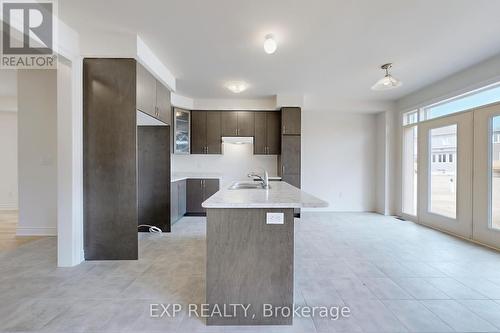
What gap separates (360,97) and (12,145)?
822 cm

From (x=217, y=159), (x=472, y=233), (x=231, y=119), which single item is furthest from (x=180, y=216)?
(x=472, y=233)

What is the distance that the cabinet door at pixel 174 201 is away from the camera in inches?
172

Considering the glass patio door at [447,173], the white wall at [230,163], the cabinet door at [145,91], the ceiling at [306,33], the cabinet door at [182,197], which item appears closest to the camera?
the ceiling at [306,33]

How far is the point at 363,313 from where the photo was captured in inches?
75.8

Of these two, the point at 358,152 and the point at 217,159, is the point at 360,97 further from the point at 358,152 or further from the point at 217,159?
the point at 217,159

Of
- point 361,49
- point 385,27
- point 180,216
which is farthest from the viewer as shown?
point 180,216

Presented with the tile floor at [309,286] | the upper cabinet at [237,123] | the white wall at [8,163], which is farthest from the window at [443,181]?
the white wall at [8,163]

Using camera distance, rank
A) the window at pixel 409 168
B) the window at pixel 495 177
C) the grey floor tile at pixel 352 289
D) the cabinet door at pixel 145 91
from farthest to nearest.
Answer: the window at pixel 409 168, the window at pixel 495 177, the cabinet door at pixel 145 91, the grey floor tile at pixel 352 289

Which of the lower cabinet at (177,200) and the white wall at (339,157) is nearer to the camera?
the lower cabinet at (177,200)

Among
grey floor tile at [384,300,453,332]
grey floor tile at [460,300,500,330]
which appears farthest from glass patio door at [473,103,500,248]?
grey floor tile at [384,300,453,332]

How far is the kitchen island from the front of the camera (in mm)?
1776

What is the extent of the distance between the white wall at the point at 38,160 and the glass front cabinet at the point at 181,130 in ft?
6.80

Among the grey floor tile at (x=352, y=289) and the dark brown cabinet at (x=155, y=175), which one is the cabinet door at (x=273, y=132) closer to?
the dark brown cabinet at (x=155, y=175)

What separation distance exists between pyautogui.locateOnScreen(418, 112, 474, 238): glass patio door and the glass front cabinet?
4871 mm
